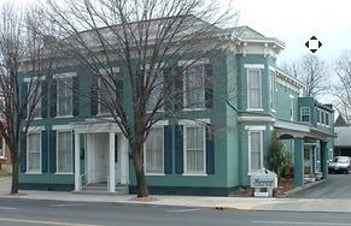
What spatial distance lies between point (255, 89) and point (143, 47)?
6839mm

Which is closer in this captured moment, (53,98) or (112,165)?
(112,165)

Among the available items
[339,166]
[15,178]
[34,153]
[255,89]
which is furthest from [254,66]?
[339,166]

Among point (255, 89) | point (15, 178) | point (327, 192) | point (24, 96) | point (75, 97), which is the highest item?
point (255, 89)

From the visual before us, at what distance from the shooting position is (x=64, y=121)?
122ft

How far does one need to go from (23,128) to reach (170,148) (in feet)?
33.1

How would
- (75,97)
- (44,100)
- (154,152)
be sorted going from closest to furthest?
(154,152) < (75,97) < (44,100)

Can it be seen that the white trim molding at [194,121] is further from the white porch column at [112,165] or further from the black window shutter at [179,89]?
the white porch column at [112,165]

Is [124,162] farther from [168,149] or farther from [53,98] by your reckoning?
[53,98]

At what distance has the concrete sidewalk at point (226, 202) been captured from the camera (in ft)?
83.1

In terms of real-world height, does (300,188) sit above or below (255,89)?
below

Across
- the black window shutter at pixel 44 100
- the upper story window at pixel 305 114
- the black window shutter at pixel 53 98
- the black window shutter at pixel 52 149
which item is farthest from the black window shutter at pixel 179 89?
the upper story window at pixel 305 114

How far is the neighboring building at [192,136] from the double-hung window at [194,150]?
0.05m

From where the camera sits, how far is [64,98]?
121ft

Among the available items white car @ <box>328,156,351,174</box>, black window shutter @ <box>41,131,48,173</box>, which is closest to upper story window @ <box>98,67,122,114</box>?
black window shutter @ <box>41,131,48,173</box>
